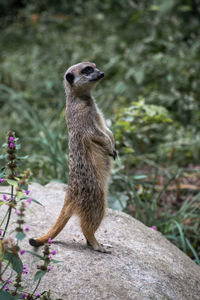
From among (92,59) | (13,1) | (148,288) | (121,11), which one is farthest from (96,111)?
(13,1)

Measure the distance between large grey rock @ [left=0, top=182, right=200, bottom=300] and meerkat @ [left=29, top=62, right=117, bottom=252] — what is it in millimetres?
143

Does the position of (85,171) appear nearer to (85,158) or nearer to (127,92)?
(85,158)

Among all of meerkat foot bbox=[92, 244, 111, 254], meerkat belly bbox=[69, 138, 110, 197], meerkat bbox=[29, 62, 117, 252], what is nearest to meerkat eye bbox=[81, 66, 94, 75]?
meerkat bbox=[29, 62, 117, 252]

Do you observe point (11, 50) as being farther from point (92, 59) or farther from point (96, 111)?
point (96, 111)

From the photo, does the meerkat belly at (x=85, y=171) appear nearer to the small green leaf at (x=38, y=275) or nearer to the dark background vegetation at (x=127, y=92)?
the small green leaf at (x=38, y=275)

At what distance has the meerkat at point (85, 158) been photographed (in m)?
2.45

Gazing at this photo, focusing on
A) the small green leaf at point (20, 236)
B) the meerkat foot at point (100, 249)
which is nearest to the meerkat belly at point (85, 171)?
the meerkat foot at point (100, 249)

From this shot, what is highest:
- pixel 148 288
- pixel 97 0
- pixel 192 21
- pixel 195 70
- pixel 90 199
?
pixel 97 0

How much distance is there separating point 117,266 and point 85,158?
0.71 metres

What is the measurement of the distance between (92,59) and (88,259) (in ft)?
16.5

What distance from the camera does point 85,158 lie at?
8.16 feet

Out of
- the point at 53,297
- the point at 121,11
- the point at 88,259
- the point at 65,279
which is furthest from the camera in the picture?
the point at 121,11

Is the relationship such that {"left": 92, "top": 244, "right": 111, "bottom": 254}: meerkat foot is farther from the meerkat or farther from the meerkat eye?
the meerkat eye

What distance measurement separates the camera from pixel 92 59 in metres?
6.84
